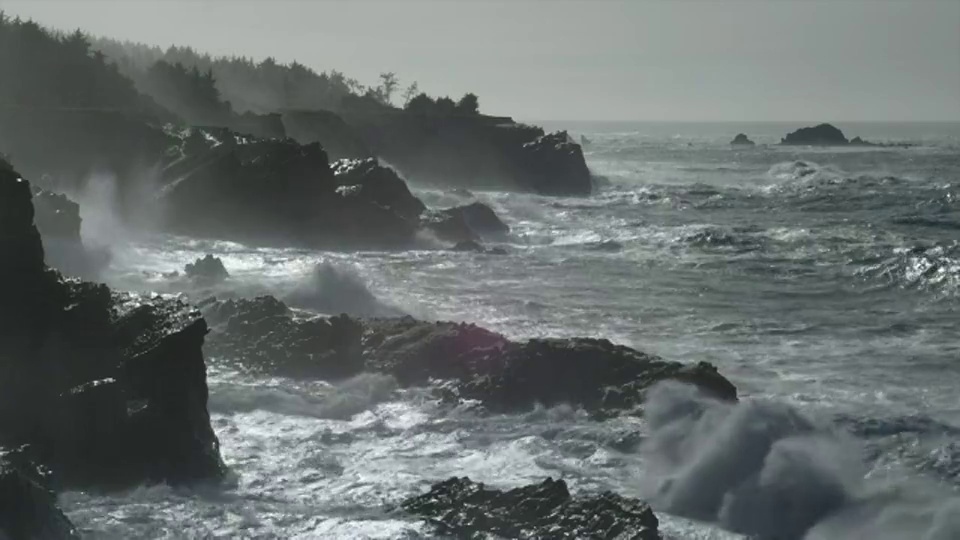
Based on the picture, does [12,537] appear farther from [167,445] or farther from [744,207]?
[744,207]

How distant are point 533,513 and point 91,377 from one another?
5.73 metres

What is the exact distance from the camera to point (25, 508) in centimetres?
978

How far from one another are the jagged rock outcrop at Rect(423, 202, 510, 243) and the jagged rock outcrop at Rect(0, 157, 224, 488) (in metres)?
24.7

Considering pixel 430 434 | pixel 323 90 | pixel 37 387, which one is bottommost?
pixel 430 434

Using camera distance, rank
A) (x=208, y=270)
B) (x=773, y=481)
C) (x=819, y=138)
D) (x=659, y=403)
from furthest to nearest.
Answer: (x=819, y=138)
(x=208, y=270)
(x=659, y=403)
(x=773, y=481)

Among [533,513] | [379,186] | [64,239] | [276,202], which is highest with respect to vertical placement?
[379,186]

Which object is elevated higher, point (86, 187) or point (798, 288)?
point (86, 187)

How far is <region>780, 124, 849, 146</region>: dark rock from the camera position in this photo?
14262 centimetres

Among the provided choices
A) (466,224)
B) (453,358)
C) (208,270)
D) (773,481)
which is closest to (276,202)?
(466,224)

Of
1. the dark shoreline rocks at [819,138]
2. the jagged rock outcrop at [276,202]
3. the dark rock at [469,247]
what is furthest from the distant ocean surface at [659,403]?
the dark shoreline rocks at [819,138]

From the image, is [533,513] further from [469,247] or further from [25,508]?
[469,247]

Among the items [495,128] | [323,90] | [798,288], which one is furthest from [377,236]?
[323,90]

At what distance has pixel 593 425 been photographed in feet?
51.1

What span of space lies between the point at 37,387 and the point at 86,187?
2841 cm
